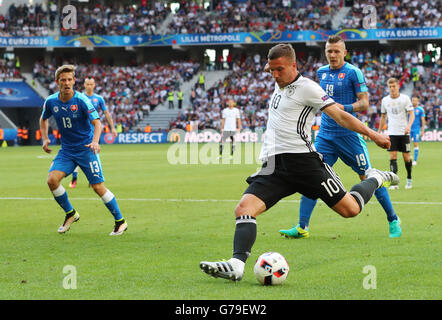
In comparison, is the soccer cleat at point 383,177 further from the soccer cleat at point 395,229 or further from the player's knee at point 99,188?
the player's knee at point 99,188

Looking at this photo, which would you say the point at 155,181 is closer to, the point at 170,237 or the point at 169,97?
the point at 170,237

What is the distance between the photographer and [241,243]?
630 cm

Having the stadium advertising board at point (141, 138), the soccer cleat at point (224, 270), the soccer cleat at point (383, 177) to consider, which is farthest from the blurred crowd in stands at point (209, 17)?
the soccer cleat at point (224, 270)

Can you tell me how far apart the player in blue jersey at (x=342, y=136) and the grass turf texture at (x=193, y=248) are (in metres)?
0.29

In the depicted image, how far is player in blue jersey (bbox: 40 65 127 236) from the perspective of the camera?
9.75 metres

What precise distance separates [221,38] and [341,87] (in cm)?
4758

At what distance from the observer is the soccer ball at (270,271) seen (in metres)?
6.11

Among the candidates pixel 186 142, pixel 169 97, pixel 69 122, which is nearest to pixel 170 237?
pixel 69 122

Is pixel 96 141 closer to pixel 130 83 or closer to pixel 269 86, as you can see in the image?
pixel 269 86

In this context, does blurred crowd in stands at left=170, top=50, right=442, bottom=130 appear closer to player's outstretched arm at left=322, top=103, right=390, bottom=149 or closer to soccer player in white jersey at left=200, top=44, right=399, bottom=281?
soccer player in white jersey at left=200, top=44, right=399, bottom=281

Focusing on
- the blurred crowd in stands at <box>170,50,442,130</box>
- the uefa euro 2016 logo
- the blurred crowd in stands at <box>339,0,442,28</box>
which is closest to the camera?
the blurred crowd in stands at <box>170,50,442,130</box>

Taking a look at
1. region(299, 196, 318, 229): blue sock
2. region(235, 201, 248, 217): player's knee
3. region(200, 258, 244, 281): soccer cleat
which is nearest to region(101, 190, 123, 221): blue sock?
region(299, 196, 318, 229): blue sock

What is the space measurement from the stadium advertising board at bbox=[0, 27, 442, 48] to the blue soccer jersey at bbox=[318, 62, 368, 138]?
43766mm
